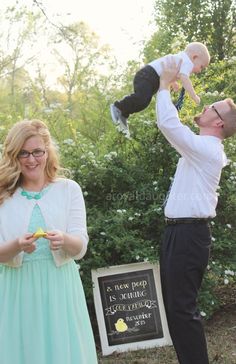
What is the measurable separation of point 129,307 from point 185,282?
1.68 m

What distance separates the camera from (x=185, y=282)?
10.6 feet

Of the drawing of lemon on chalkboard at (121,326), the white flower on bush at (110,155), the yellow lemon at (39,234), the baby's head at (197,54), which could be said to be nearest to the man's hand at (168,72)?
the baby's head at (197,54)

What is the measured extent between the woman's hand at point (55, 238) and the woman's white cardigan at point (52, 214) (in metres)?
0.14

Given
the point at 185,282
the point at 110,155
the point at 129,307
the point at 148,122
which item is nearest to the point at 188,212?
the point at 185,282

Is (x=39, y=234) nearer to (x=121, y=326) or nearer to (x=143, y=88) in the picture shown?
(x=143, y=88)

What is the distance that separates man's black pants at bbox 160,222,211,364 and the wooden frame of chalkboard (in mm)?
1484

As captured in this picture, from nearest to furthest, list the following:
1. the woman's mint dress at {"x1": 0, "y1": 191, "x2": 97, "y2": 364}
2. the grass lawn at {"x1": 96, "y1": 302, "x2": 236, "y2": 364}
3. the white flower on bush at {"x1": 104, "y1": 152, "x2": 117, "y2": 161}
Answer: the woman's mint dress at {"x1": 0, "y1": 191, "x2": 97, "y2": 364} < the grass lawn at {"x1": 96, "y1": 302, "x2": 236, "y2": 364} < the white flower on bush at {"x1": 104, "y1": 152, "x2": 117, "y2": 161}

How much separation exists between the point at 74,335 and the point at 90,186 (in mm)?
2597

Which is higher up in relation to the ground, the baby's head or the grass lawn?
the baby's head

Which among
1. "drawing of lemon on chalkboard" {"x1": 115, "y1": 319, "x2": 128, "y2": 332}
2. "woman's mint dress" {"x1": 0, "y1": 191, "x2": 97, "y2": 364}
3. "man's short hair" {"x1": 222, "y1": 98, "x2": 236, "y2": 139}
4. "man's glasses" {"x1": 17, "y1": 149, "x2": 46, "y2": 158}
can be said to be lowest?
"drawing of lemon on chalkboard" {"x1": 115, "y1": 319, "x2": 128, "y2": 332}

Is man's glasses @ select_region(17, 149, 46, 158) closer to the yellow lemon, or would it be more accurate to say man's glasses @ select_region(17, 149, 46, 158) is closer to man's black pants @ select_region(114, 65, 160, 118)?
the yellow lemon

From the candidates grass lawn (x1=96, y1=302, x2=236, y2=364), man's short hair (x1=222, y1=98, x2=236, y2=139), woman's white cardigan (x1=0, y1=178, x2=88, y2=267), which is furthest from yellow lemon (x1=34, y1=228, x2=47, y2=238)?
grass lawn (x1=96, y1=302, x2=236, y2=364)

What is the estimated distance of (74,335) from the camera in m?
2.79

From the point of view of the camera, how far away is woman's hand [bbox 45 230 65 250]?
2623 millimetres
